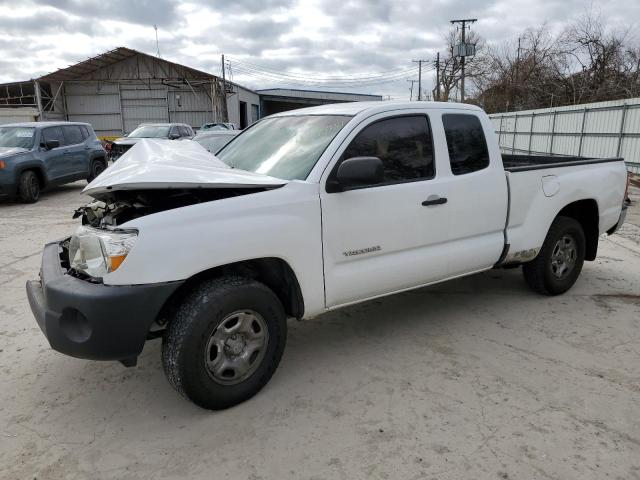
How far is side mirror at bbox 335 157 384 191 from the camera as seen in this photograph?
10.4 ft

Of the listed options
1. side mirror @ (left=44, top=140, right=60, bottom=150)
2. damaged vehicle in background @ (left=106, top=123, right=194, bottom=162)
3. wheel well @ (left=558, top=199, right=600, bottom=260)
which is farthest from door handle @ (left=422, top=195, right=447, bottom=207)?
damaged vehicle in background @ (left=106, top=123, right=194, bottom=162)

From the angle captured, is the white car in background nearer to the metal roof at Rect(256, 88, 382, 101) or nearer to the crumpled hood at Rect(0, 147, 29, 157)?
the crumpled hood at Rect(0, 147, 29, 157)

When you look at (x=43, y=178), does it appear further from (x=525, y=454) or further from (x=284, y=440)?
(x=525, y=454)

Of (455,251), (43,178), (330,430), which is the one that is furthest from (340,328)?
(43,178)

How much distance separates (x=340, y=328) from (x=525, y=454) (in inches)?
78.0

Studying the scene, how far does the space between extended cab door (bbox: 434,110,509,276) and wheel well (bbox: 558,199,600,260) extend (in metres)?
1.22

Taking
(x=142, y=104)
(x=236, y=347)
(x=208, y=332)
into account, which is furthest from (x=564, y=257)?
(x=142, y=104)

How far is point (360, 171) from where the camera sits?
317 centimetres

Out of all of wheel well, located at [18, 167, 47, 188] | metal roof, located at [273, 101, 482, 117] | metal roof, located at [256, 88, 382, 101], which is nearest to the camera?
metal roof, located at [273, 101, 482, 117]

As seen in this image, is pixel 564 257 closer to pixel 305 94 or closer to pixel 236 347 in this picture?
pixel 236 347

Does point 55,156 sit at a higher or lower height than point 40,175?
higher

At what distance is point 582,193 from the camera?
194 inches

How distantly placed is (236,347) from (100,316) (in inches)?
33.3

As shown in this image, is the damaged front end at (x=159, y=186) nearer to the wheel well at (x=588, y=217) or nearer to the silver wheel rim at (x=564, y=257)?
the silver wheel rim at (x=564, y=257)
